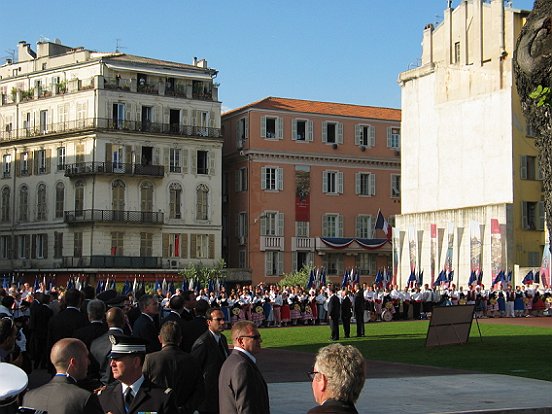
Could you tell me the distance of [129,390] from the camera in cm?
762

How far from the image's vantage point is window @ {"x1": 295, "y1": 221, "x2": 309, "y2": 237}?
76.2 metres

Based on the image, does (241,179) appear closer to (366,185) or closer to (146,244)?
(146,244)

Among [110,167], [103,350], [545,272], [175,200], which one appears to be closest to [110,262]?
[110,167]

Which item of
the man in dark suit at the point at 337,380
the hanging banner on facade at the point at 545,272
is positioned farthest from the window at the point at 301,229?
the man in dark suit at the point at 337,380

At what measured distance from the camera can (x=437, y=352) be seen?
90.6 ft

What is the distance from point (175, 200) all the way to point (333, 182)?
1267 centimetres

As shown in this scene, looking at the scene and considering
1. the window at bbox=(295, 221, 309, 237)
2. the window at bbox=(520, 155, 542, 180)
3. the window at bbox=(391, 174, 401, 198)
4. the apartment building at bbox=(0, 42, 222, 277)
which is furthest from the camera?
the window at bbox=(391, 174, 401, 198)

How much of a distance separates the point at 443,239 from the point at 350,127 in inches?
747

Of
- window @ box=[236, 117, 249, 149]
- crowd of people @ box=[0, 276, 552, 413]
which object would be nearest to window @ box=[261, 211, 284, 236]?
window @ box=[236, 117, 249, 149]

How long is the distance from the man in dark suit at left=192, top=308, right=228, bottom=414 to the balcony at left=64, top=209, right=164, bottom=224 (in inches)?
2365

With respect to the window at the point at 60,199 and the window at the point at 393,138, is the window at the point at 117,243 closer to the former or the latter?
the window at the point at 60,199

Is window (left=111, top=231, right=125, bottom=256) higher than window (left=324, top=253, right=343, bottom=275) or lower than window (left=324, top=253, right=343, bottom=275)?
higher

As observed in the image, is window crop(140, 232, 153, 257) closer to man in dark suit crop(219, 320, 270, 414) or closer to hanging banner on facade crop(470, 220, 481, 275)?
hanging banner on facade crop(470, 220, 481, 275)

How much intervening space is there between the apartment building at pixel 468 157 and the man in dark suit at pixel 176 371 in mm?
48191
